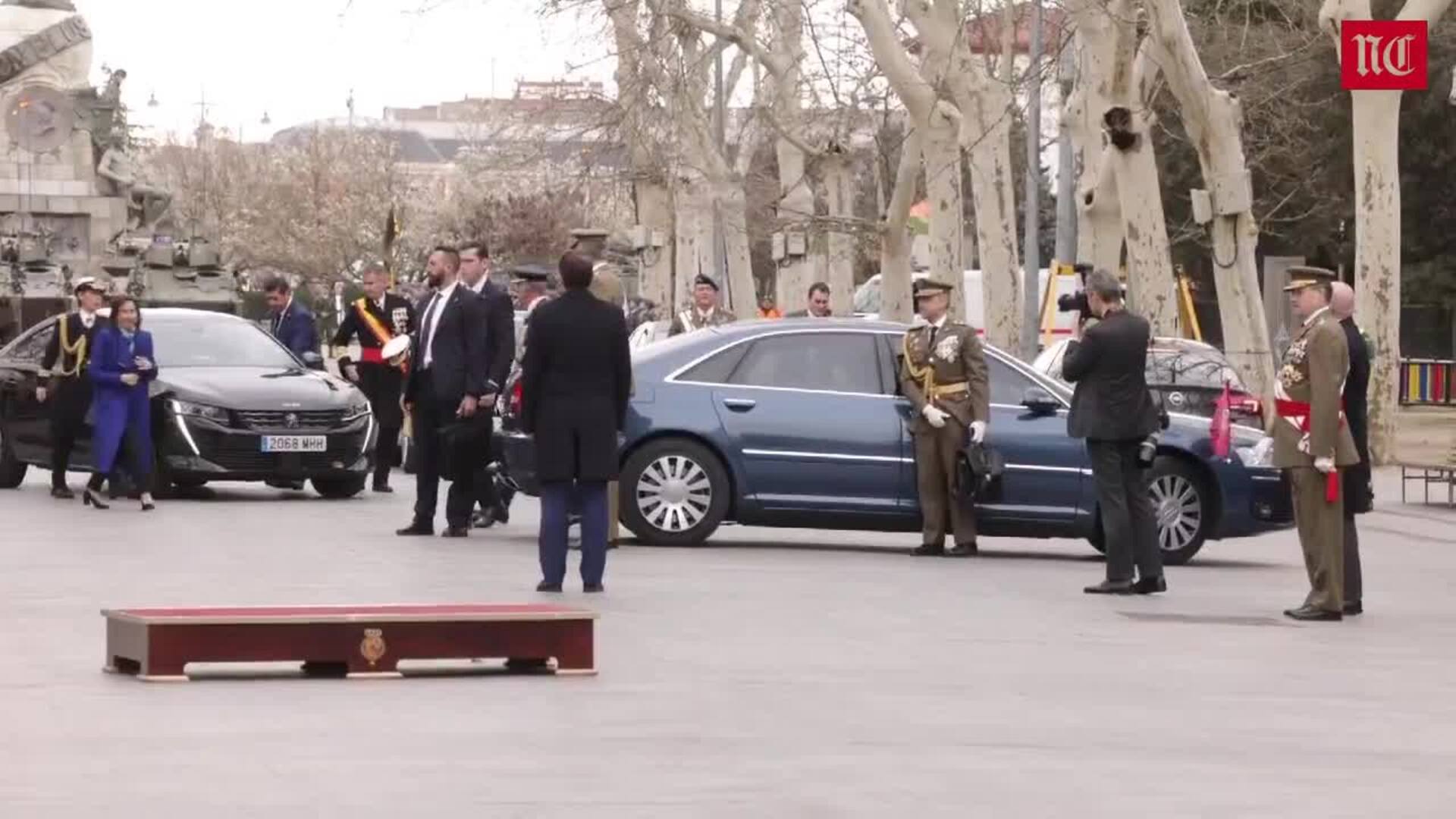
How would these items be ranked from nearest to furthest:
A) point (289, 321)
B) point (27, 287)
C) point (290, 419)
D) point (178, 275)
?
point (290, 419) < point (289, 321) < point (27, 287) < point (178, 275)

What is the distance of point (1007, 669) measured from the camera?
1315 centimetres

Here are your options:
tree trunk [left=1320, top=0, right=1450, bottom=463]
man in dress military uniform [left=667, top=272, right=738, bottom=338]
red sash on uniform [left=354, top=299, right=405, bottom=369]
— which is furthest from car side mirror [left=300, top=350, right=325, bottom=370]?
tree trunk [left=1320, top=0, right=1450, bottom=463]

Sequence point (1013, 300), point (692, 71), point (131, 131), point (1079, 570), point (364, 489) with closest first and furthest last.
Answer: point (1079, 570) < point (364, 489) < point (1013, 300) < point (692, 71) < point (131, 131)

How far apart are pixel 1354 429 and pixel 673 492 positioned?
5.10 metres

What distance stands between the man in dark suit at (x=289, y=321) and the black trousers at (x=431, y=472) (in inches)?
289

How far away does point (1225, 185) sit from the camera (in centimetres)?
3212

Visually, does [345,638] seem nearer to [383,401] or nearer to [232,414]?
[232,414]

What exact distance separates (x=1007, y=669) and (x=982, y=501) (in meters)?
6.98

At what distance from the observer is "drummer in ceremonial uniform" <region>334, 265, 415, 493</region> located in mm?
25859

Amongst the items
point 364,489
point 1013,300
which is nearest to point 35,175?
point 1013,300

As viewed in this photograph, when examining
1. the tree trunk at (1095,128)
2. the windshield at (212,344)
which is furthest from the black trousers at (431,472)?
the tree trunk at (1095,128)

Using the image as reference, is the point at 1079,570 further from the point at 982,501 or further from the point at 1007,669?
the point at 1007,669

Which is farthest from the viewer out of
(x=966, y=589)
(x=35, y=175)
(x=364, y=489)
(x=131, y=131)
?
(x=131, y=131)

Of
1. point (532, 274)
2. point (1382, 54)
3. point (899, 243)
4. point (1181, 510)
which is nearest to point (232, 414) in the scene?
point (532, 274)
